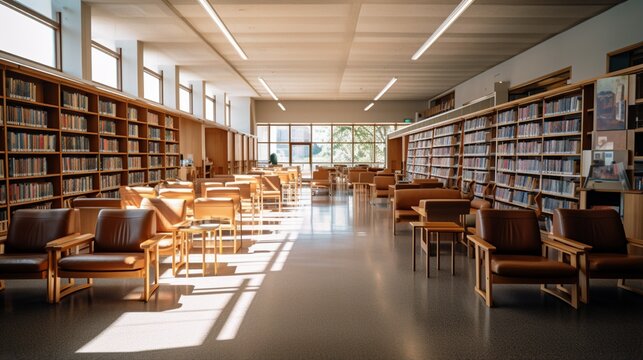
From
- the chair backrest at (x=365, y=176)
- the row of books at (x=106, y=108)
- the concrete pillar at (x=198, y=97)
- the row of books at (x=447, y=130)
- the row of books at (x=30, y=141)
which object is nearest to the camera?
the row of books at (x=30, y=141)

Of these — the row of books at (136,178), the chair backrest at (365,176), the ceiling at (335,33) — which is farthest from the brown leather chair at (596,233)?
the chair backrest at (365,176)

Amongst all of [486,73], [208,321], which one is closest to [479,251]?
[208,321]

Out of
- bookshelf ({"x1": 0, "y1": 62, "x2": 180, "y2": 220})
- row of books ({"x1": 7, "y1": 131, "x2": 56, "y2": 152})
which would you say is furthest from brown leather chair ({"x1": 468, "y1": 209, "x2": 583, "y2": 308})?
row of books ({"x1": 7, "y1": 131, "x2": 56, "y2": 152})

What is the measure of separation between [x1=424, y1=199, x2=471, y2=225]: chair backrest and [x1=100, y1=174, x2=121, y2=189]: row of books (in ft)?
20.4

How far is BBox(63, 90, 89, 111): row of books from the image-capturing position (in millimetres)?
7422

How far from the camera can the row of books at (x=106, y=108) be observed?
8695 millimetres

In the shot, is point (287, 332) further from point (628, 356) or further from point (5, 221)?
point (5, 221)

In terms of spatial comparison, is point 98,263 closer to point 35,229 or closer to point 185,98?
point 35,229

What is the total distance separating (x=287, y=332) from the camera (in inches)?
140

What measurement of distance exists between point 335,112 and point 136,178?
15014mm

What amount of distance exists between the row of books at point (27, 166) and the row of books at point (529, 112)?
27.4 ft

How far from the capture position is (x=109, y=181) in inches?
363

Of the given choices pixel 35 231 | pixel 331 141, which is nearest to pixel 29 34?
pixel 35 231

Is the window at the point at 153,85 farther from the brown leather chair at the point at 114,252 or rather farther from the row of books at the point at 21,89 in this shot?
the brown leather chair at the point at 114,252
